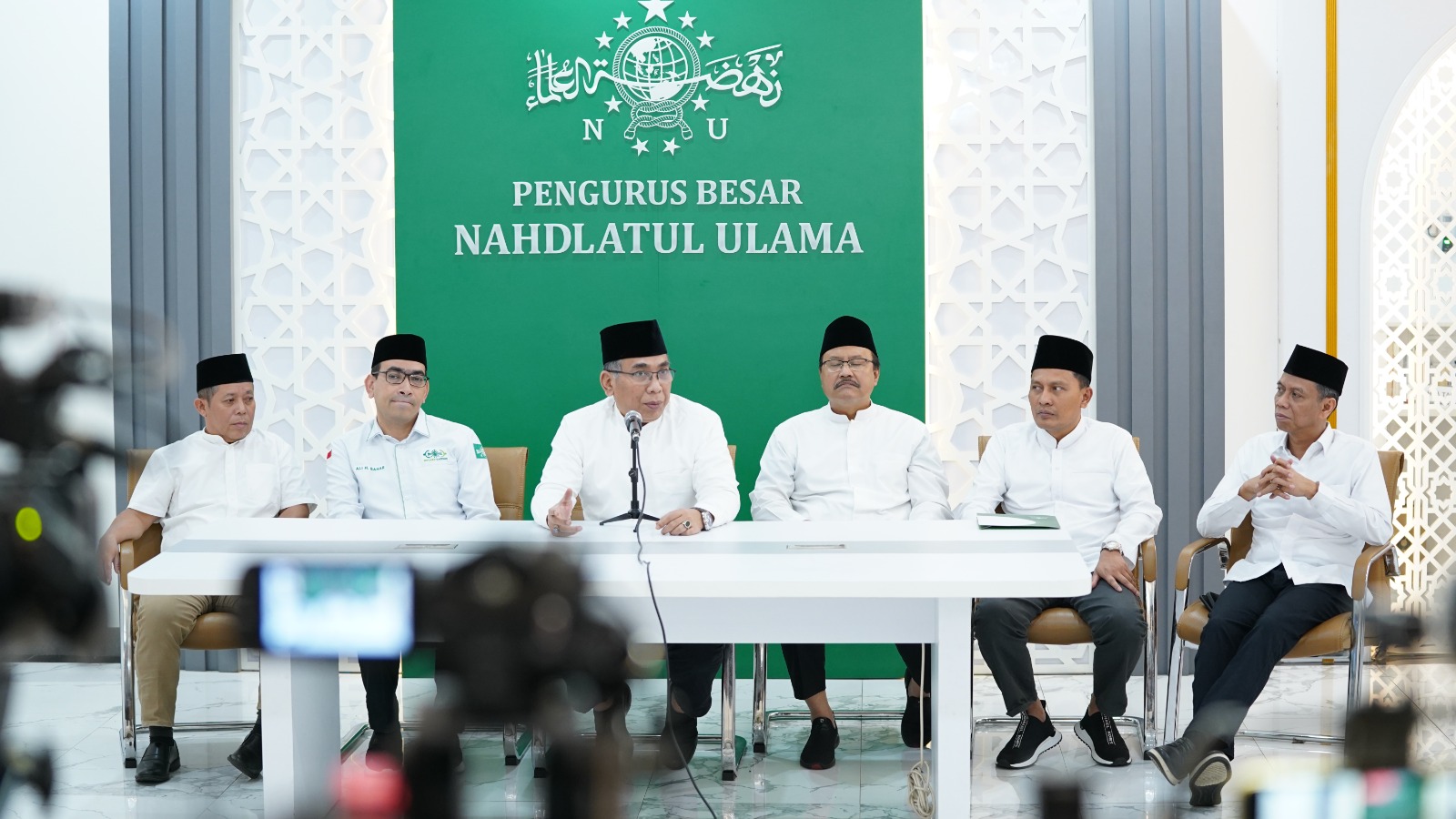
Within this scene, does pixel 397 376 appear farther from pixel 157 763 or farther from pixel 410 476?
pixel 157 763

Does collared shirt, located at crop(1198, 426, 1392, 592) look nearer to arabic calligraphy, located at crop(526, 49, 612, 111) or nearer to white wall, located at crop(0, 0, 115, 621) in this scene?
arabic calligraphy, located at crop(526, 49, 612, 111)

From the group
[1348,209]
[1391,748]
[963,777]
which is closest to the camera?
[1391,748]

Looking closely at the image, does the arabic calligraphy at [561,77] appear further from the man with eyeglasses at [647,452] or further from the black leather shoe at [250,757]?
the black leather shoe at [250,757]

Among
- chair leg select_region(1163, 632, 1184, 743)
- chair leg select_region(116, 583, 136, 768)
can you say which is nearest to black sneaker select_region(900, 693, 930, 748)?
chair leg select_region(1163, 632, 1184, 743)

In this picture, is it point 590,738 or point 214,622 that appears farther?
point 214,622

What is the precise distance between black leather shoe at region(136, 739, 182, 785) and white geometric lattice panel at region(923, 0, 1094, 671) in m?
2.77

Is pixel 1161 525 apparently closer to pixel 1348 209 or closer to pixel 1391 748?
pixel 1348 209

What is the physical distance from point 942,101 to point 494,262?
178cm

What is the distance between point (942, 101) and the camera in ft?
15.0

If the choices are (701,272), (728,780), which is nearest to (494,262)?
(701,272)

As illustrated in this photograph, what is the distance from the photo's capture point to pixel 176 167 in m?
4.65

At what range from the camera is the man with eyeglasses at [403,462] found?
13.1ft

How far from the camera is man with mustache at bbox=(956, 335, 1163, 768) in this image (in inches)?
141

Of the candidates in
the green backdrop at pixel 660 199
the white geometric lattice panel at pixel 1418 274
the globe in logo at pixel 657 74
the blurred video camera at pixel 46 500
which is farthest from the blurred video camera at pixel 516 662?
the white geometric lattice panel at pixel 1418 274
